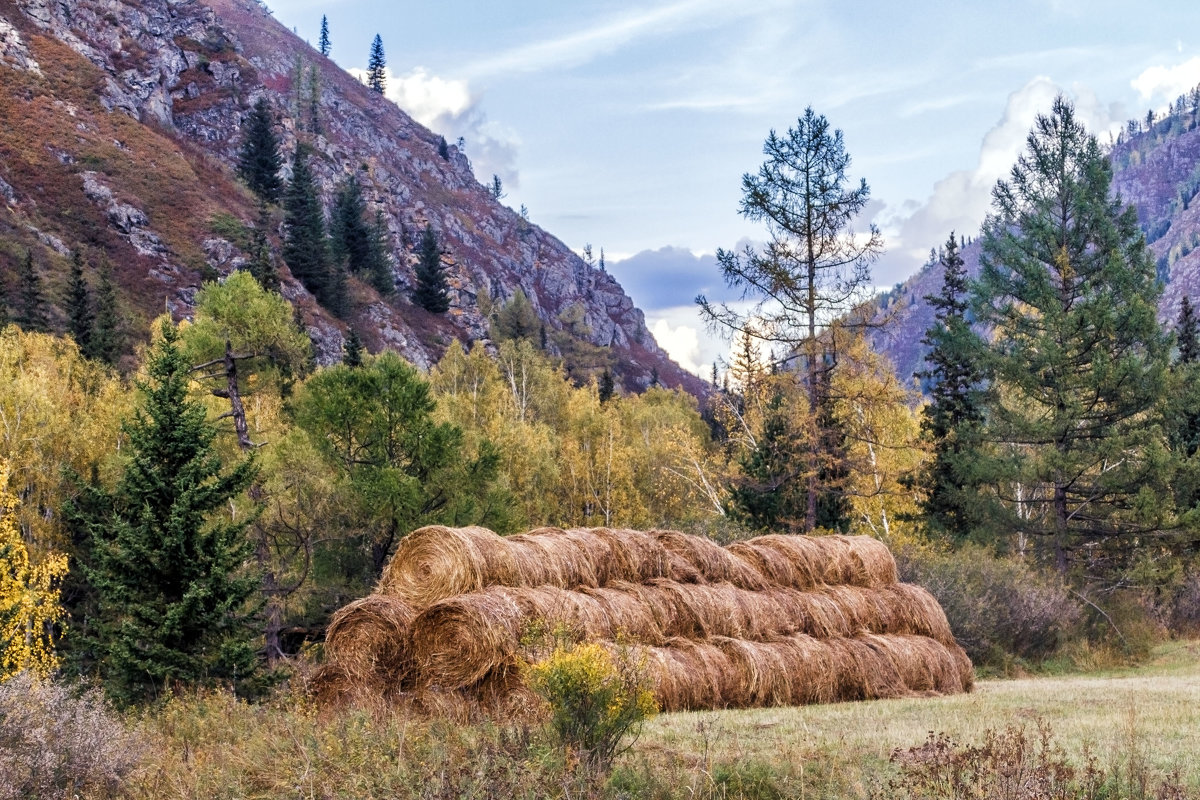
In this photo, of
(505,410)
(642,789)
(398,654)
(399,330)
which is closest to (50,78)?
(399,330)

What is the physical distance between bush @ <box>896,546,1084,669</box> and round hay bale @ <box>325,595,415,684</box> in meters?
13.3

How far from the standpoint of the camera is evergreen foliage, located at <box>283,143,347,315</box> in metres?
75.5

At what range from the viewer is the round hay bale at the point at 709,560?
578 inches

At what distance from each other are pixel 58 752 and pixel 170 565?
30.2 feet

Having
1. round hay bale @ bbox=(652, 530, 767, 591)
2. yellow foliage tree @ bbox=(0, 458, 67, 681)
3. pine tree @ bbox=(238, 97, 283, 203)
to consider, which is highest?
pine tree @ bbox=(238, 97, 283, 203)

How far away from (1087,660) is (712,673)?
1468 cm

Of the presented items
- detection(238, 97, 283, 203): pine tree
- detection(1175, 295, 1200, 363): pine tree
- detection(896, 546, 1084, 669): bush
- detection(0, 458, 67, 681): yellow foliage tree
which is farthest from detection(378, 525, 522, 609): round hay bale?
detection(238, 97, 283, 203): pine tree

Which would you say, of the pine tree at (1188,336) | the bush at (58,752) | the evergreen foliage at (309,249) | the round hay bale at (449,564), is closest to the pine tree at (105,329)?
the evergreen foliage at (309,249)

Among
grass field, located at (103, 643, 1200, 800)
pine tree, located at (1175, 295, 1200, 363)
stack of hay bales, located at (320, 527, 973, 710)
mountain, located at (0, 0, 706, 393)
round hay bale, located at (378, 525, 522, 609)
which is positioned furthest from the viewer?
mountain, located at (0, 0, 706, 393)

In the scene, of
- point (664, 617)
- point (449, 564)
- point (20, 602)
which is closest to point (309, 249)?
point (20, 602)

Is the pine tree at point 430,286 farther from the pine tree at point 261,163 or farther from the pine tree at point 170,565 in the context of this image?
the pine tree at point 170,565

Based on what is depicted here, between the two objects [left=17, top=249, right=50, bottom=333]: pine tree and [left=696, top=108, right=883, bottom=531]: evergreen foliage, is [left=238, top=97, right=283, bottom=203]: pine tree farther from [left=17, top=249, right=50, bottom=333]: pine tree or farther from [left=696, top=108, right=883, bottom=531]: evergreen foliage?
[left=696, top=108, right=883, bottom=531]: evergreen foliage

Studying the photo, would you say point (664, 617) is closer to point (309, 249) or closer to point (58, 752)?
point (58, 752)

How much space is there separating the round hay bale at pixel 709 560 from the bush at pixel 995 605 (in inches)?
320
